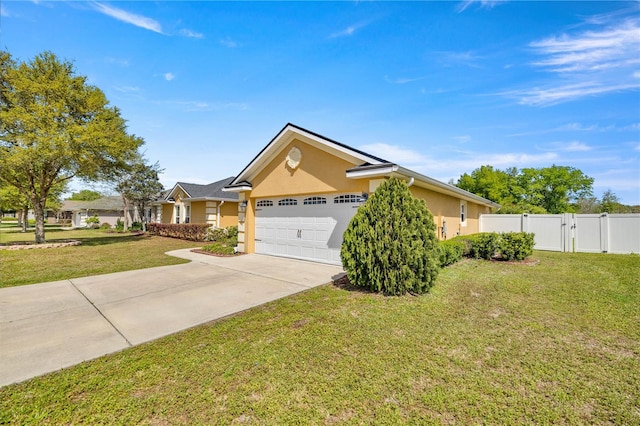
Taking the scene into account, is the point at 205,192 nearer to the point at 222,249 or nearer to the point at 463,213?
the point at 222,249

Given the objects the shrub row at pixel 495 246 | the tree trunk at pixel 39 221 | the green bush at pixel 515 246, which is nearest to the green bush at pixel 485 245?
the shrub row at pixel 495 246

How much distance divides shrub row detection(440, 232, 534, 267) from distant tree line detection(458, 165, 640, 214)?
25.9m

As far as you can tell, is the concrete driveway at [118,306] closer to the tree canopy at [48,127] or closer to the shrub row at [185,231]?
the shrub row at [185,231]

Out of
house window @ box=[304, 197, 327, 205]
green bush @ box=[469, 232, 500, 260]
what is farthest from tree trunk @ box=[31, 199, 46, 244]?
green bush @ box=[469, 232, 500, 260]

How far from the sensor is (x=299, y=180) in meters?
10.0

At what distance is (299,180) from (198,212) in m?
13.5

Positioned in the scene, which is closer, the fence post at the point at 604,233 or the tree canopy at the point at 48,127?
the tree canopy at the point at 48,127

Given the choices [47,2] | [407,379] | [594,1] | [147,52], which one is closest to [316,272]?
[407,379]

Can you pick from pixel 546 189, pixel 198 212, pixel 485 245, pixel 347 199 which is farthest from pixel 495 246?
pixel 546 189

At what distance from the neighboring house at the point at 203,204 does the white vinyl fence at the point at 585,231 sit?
18556mm

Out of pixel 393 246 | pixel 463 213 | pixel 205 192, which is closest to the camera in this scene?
pixel 393 246

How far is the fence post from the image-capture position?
13.3 metres

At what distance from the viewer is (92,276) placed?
779 cm

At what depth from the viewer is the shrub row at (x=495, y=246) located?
33.5ft
